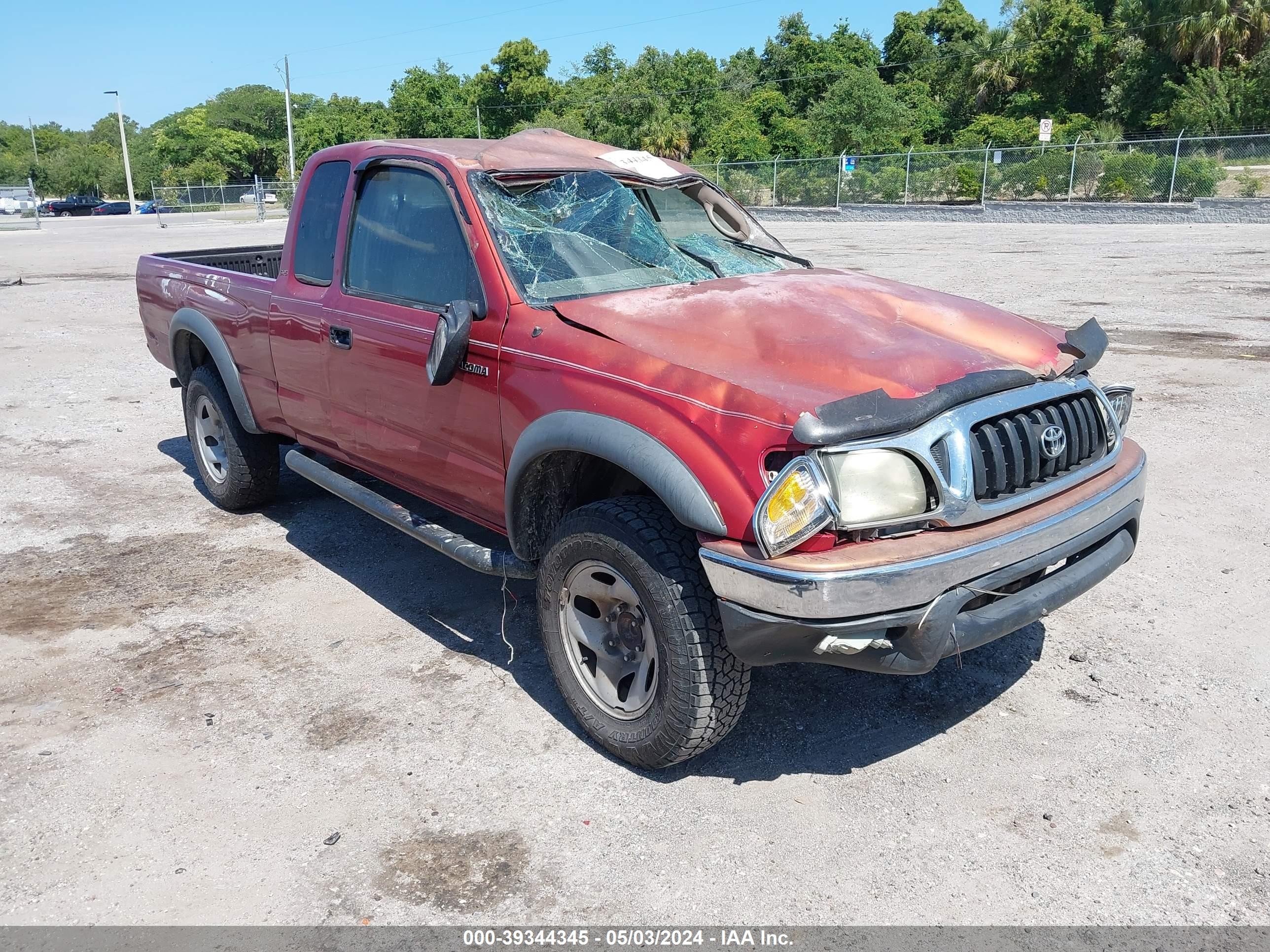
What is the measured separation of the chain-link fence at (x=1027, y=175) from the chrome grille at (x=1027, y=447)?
30.2 metres

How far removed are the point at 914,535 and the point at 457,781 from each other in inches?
66.1

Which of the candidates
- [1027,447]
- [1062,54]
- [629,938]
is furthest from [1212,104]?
[629,938]

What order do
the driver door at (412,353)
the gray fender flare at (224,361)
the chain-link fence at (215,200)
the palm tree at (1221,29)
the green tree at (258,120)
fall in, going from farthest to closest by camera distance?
the green tree at (258,120)
the chain-link fence at (215,200)
the palm tree at (1221,29)
the gray fender flare at (224,361)
the driver door at (412,353)

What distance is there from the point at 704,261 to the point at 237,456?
3034 millimetres

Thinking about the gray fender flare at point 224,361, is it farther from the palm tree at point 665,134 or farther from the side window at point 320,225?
the palm tree at point 665,134

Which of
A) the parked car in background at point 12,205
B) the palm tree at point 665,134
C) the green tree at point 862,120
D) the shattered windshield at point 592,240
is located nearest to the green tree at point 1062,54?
the green tree at point 862,120

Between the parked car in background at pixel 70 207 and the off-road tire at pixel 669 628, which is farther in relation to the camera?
the parked car in background at pixel 70 207

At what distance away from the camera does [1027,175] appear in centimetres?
3238

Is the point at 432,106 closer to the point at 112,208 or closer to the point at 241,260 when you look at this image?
the point at 112,208

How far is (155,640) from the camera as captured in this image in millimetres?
4363

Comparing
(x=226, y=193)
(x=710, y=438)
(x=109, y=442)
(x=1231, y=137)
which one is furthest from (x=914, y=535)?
(x=226, y=193)

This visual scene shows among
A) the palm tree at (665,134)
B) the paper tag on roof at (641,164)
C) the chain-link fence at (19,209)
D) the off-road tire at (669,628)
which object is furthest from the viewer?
the palm tree at (665,134)

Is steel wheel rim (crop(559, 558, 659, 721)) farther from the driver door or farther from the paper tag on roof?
the paper tag on roof

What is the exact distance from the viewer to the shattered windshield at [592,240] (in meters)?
3.76
